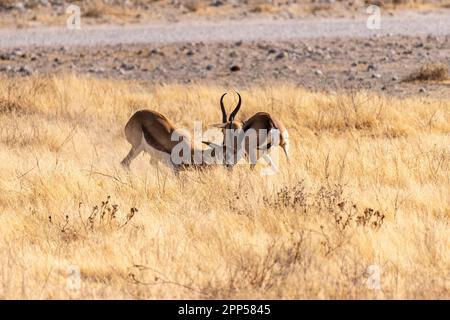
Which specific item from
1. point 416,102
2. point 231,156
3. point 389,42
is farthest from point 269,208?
point 389,42

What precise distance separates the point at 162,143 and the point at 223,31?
11.7m

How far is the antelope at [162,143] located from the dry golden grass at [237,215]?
0.16m

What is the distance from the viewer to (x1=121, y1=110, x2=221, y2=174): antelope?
8984 mm

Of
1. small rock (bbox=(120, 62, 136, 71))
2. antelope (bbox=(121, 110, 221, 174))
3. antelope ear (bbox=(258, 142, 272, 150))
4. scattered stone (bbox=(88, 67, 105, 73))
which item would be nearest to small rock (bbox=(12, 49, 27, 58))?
scattered stone (bbox=(88, 67, 105, 73))

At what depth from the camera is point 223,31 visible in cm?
2061

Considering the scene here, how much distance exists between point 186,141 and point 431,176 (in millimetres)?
2122

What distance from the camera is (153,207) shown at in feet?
26.0

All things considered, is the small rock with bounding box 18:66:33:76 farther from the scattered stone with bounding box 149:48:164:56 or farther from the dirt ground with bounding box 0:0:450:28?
the dirt ground with bounding box 0:0:450:28

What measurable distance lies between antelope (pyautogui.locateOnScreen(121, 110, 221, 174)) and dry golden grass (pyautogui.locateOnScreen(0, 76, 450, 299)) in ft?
0.54

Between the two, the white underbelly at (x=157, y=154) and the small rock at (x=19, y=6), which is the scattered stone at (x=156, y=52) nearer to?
the small rock at (x=19, y=6)

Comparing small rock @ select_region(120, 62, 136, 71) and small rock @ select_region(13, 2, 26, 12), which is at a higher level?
small rock @ select_region(13, 2, 26, 12)

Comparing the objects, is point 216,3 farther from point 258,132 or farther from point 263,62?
point 258,132

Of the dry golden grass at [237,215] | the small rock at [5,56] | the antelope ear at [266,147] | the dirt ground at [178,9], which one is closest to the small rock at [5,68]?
the small rock at [5,56]

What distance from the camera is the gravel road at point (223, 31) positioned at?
19.3 metres
